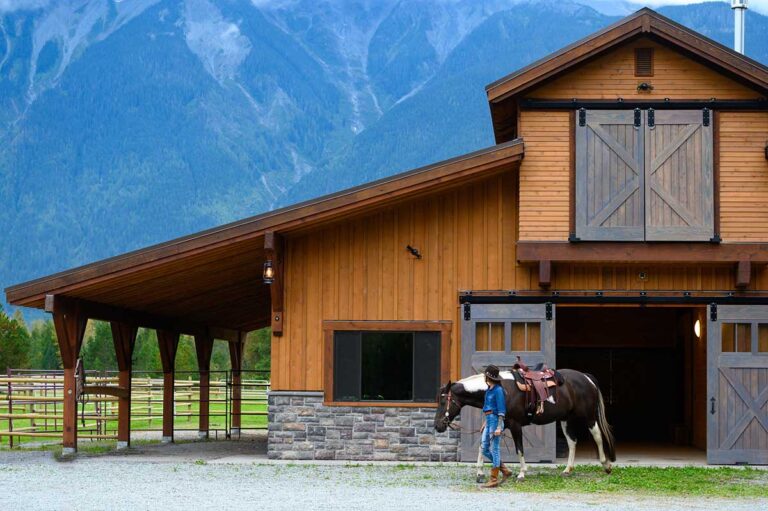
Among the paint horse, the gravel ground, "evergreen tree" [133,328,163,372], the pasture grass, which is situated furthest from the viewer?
"evergreen tree" [133,328,163,372]

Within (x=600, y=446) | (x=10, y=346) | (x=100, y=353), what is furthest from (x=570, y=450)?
(x=100, y=353)

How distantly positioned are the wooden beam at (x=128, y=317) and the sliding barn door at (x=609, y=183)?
7.81 meters

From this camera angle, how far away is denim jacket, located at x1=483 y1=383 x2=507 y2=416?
1432 centimetres

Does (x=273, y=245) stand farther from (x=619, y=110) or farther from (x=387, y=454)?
(x=619, y=110)

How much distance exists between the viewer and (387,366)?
18.0m

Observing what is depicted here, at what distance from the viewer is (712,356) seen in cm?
1783

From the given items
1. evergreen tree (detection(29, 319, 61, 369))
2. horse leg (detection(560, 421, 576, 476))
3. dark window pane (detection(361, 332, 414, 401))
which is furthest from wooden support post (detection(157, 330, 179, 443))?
A: evergreen tree (detection(29, 319, 61, 369))

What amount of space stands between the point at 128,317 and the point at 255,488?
743 cm

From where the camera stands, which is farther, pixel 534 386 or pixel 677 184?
pixel 677 184

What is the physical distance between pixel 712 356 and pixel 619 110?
13.3ft

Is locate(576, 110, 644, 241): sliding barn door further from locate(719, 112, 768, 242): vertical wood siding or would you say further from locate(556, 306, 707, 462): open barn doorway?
locate(556, 306, 707, 462): open barn doorway

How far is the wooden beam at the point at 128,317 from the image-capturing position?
1752 centimetres

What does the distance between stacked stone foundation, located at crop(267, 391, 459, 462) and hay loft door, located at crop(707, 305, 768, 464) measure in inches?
158

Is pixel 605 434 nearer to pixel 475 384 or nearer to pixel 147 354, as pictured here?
pixel 475 384
